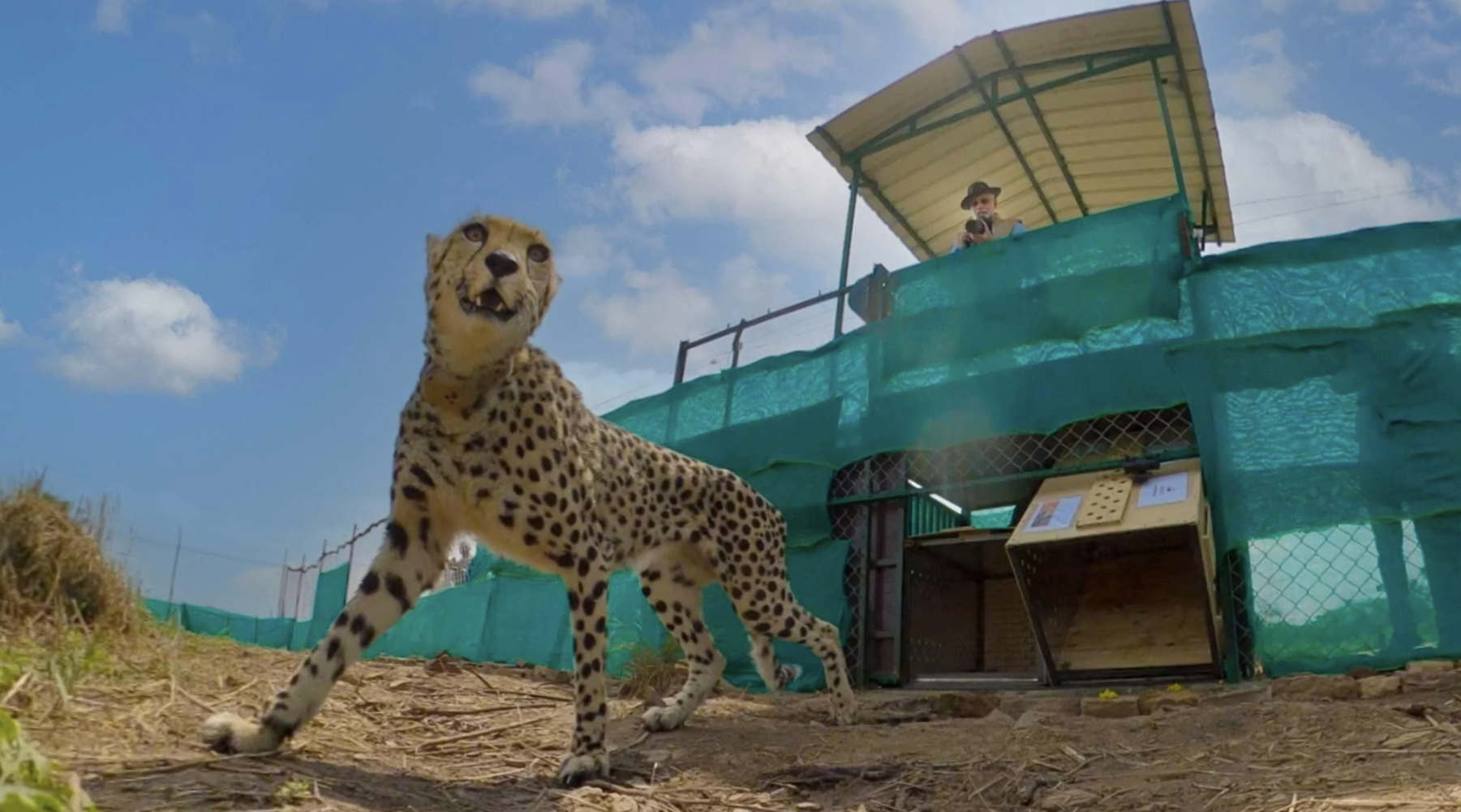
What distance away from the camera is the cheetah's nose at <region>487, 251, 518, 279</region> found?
3320mm

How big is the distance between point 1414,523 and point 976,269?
2569mm

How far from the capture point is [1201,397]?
→ 537 centimetres

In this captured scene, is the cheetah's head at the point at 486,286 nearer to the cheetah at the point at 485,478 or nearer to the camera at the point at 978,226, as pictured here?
the cheetah at the point at 485,478

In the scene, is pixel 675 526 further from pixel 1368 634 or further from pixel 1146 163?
pixel 1146 163

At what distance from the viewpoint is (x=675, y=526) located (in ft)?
15.9

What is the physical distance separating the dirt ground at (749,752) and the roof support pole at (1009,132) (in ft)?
15.0

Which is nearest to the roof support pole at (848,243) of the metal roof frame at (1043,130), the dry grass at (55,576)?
the metal roof frame at (1043,130)

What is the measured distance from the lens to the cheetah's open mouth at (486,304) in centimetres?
335

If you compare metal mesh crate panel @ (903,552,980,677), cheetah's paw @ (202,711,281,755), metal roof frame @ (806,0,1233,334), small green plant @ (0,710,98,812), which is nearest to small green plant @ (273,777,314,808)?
cheetah's paw @ (202,711,281,755)

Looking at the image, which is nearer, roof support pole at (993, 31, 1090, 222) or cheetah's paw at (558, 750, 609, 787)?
cheetah's paw at (558, 750, 609, 787)

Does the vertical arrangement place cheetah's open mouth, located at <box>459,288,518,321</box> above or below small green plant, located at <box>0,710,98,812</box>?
above

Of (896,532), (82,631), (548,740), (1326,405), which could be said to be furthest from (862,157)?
(82,631)

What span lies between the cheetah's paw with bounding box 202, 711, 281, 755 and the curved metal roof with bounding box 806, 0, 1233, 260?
6153 millimetres

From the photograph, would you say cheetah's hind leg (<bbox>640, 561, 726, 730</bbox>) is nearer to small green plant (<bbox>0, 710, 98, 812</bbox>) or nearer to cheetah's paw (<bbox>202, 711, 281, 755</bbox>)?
cheetah's paw (<bbox>202, 711, 281, 755</bbox>)
